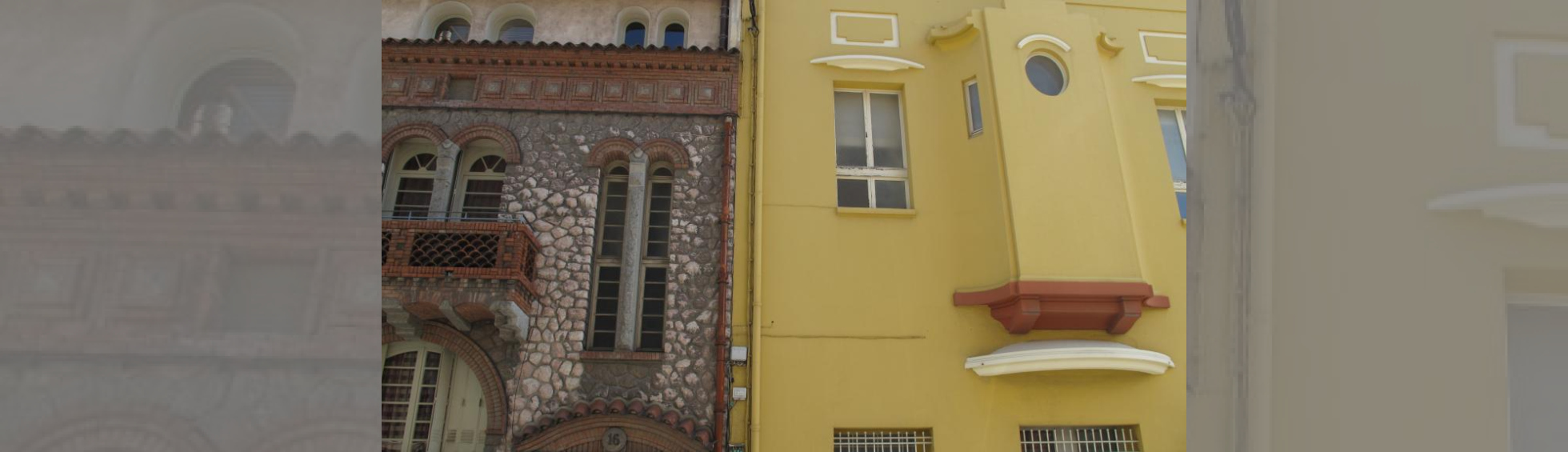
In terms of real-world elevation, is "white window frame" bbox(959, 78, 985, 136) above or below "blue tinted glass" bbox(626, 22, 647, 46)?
below

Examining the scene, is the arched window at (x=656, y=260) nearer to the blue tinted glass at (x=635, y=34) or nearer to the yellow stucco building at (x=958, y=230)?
the yellow stucco building at (x=958, y=230)

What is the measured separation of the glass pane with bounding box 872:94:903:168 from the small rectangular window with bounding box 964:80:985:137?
30.4 inches

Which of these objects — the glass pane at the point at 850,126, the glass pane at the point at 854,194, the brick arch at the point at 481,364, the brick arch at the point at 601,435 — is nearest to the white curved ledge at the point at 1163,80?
the glass pane at the point at 850,126

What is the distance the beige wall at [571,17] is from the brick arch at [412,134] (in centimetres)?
130

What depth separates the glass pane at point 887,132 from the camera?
30.7 ft

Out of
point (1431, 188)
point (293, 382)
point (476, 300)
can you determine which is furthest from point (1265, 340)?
point (476, 300)

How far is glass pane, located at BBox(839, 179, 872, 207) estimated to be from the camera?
29.6ft

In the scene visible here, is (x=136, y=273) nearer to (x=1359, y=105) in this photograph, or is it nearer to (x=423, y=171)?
(x=1359, y=105)

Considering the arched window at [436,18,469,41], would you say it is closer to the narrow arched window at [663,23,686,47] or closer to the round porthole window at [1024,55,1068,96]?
the narrow arched window at [663,23,686,47]

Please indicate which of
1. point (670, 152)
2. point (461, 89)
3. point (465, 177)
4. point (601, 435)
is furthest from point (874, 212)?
point (461, 89)

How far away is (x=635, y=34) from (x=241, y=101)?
29.5 ft

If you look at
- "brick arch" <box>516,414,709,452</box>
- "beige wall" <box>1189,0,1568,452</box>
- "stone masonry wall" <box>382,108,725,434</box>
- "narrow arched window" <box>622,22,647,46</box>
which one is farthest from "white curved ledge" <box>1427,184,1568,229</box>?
"narrow arched window" <box>622,22,647,46</box>

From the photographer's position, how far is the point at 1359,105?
1.92 metres

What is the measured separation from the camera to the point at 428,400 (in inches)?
321
